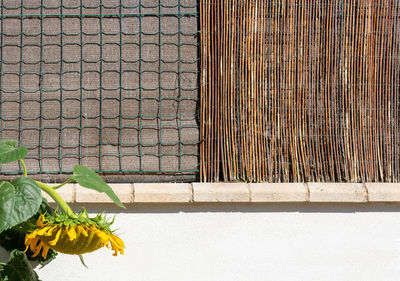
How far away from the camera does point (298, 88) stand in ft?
10.6

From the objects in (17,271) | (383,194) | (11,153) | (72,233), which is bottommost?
(17,271)

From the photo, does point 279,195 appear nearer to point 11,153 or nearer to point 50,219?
point 50,219

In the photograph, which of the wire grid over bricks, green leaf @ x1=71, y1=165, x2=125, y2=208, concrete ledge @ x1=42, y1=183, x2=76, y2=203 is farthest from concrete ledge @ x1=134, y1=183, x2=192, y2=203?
green leaf @ x1=71, y1=165, x2=125, y2=208

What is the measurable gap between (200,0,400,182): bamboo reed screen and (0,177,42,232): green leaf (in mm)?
1380

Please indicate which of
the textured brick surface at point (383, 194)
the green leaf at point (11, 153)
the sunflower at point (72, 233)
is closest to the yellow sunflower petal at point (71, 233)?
the sunflower at point (72, 233)

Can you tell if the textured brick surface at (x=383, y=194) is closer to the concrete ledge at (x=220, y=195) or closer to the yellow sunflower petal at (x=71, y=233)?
the concrete ledge at (x=220, y=195)

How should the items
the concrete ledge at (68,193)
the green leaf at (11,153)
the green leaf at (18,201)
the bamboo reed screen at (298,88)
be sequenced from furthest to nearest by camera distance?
the bamboo reed screen at (298,88), the concrete ledge at (68,193), the green leaf at (11,153), the green leaf at (18,201)

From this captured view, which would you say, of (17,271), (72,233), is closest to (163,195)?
(17,271)

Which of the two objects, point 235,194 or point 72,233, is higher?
point 72,233

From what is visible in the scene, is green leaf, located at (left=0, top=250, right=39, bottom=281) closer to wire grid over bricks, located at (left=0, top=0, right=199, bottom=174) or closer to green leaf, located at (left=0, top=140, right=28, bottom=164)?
green leaf, located at (left=0, top=140, right=28, bottom=164)

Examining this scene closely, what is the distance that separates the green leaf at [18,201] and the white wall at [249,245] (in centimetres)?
111

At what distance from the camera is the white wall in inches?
123

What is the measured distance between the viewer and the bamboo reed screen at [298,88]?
10.6 feet

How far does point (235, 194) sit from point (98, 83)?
3.60ft
